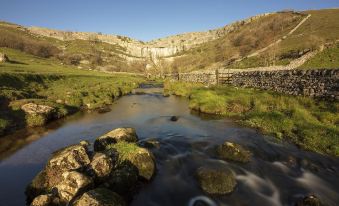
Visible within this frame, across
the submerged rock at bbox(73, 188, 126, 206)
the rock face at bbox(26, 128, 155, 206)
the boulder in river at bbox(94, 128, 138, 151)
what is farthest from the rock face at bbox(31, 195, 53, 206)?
the boulder in river at bbox(94, 128, 138, 151)

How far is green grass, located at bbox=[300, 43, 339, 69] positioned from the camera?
36031mm

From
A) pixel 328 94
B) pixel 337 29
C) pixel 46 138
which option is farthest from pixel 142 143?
pixel 337 29

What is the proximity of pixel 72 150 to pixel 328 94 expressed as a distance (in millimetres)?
19117

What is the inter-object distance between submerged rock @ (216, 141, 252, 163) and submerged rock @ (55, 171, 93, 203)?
687cm

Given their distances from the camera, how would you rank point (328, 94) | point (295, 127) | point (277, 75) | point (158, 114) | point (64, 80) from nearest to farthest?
1. point (295, 127)
2. point (328, 94)
3. point (158, 114)
4. point (277, 75)
5. point (64, 80)

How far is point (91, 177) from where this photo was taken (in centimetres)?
928

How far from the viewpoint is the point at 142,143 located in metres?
15.1

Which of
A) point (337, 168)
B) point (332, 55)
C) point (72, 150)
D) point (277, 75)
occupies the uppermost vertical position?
point (332, 55)

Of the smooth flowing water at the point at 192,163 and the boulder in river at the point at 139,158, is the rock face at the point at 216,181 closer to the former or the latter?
the smooth flowing water at the point at 192,163

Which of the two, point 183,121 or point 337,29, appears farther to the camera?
point 337,29

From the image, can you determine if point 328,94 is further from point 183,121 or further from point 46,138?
point 46,138

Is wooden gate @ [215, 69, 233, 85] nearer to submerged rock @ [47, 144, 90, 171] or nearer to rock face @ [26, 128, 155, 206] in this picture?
rock face @ [26, 128, 155, 206]

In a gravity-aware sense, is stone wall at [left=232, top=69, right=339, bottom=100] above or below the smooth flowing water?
above

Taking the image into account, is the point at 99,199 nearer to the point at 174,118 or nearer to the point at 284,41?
the point at 174,118
